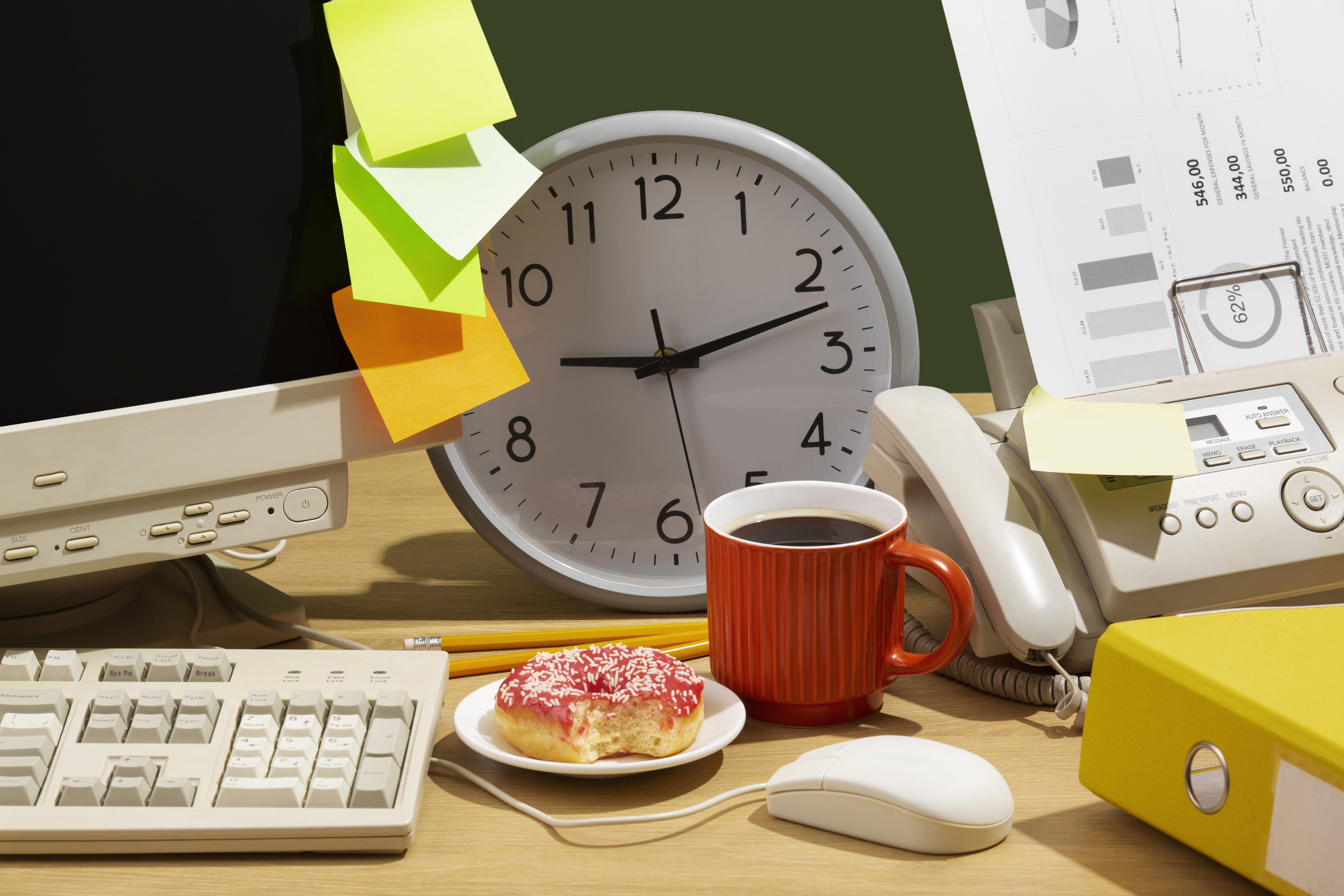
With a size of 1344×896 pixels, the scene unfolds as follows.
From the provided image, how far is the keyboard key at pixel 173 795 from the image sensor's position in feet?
1.69

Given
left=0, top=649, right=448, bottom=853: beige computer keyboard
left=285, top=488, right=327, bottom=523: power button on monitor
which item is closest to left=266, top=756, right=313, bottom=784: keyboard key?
left=0, top=649, right=448, bottom=853: beige computer keyboard

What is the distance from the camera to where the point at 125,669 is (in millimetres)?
609

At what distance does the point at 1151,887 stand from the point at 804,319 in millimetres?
448

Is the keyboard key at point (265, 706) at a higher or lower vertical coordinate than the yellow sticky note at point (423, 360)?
lower

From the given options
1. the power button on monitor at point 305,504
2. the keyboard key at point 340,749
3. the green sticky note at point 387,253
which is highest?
the green sticky note at point 387,253

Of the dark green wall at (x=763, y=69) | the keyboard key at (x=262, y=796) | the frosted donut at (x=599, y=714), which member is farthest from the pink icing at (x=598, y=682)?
the dark green wall at (x=763, y=69)

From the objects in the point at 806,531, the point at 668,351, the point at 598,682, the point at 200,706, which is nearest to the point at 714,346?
the point at 668,351

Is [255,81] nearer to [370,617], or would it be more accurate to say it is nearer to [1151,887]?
[370,617]

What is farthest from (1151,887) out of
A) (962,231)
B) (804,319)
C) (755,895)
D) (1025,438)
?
(962,231)

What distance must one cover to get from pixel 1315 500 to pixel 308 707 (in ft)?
1.92

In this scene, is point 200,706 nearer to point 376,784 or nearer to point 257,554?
point 376,784

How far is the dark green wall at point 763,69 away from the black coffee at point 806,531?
1.76 feet

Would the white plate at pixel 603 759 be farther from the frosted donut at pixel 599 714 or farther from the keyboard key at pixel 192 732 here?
the keyboard key at pixel 192 732

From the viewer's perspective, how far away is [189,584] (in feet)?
2.60
